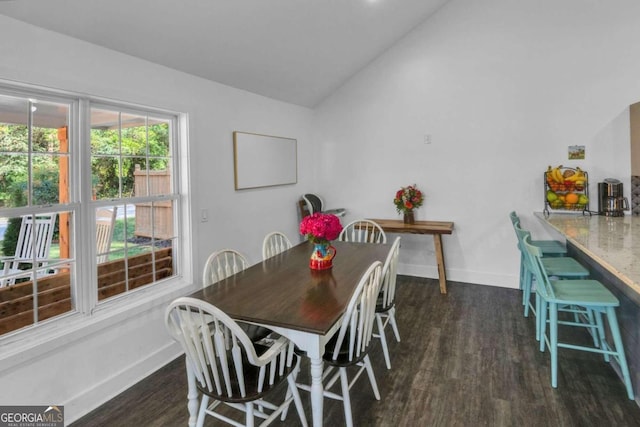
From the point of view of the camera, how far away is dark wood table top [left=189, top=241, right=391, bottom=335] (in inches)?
66.6

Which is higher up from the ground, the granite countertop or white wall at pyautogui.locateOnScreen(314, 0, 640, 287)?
white wall at pyautogui.locateOnScreen(314, 0, 640, 287)

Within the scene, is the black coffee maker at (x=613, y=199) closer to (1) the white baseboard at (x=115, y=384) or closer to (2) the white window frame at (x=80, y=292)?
(2) the white window frame at (x=80, y=292)

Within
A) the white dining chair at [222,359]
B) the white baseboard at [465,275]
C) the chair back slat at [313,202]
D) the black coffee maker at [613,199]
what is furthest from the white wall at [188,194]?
the black coffee maker at [613,199]

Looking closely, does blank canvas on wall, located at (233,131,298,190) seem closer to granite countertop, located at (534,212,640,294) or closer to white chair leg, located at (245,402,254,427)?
white chair leg, located at (245,402,254,427)

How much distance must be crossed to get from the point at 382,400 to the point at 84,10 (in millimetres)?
2850

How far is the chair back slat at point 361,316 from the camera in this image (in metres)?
1.77

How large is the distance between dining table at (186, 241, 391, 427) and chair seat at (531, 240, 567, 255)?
73.2 inches

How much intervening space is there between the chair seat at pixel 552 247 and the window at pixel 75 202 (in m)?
3.47

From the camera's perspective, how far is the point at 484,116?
13.9 ft

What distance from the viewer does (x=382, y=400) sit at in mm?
2262

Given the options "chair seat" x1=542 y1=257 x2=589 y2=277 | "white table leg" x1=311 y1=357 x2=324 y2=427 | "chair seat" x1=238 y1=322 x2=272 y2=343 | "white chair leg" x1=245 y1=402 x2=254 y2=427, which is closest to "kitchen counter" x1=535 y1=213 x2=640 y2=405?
"chair seat" x1=542 y1=257 x2=589 y2=277

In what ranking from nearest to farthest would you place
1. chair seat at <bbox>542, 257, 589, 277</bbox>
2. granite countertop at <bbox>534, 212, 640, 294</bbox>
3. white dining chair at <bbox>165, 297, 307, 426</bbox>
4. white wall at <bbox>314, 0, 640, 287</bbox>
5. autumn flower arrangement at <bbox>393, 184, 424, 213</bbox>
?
1. white dining chair at <bbox>165, 297, 307, 426</bbox>
2. granite countertop at <bbox>534, 212, 640, 294</bbox>
3. chair seat at <bbox>542, 257, 589, 277</bbox>
4. white wall at <bbox>314, 0, 640, 287</bbox>
5. autumn flower arrangement at <bbox>393, 184, 424, 213</bbox>

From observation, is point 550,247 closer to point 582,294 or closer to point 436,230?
point 436,230

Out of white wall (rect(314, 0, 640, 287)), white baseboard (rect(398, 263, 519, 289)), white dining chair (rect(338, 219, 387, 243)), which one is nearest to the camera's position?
white dining chair (rect(338, 219, 387, 243))
